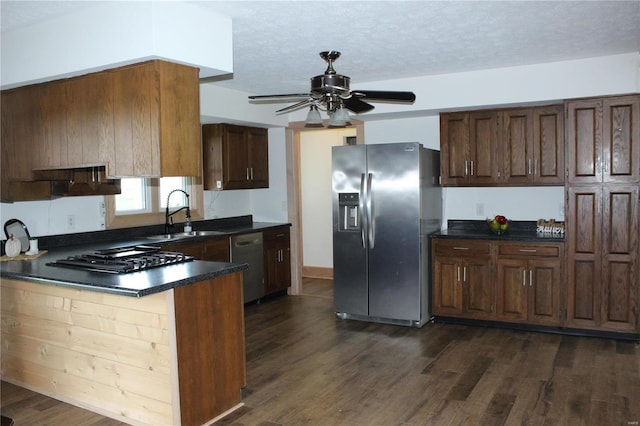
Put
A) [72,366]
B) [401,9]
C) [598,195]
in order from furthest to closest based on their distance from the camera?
[598,195]
[72,366]
[401,9]

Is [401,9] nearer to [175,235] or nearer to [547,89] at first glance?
[547,89]

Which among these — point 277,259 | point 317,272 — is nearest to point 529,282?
point 277,259

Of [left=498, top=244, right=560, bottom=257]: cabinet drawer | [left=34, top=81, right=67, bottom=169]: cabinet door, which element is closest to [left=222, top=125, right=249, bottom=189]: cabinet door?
[left=34, top=81, right=67, bottom=169]: cabinet door

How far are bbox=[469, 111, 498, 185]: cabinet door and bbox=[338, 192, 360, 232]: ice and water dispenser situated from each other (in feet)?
3.74

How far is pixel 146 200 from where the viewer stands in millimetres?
5590

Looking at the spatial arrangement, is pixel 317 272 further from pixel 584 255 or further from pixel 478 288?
pixel 584 255

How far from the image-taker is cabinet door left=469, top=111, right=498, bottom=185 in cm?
512

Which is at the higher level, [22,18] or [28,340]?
[22,18]

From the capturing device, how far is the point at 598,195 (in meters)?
4.61

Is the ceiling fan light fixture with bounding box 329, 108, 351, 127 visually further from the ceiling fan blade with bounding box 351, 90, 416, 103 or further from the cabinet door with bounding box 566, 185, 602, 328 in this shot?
the cabinet door with bounding box 566, 185, 602, 328

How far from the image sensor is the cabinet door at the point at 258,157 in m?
6.41

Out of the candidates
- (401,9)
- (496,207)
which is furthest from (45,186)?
(496,207)

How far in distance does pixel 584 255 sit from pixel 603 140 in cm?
99

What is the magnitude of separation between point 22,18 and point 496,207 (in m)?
4.34
